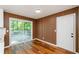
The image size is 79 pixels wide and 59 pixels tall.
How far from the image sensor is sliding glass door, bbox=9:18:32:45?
6.17m

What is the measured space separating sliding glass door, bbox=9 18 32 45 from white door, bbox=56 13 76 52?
9.16 ft

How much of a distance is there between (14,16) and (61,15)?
9.41ft

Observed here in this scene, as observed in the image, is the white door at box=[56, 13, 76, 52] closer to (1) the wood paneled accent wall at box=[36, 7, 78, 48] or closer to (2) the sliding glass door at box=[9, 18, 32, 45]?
(1) the wood paneled accent wall at box=[36, 7, 78, 48]

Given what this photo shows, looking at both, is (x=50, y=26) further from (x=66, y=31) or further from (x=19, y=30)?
(x=19, y=30)

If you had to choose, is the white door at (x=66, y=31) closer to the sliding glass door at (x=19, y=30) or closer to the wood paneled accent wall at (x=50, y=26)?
the wood paneled accent wall at (x=50, y=26)

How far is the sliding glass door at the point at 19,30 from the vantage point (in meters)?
6.17

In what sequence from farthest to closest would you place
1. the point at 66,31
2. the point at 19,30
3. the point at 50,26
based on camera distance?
1. the point at 19,30
2. the point at 50,26
3. the point at 66,31

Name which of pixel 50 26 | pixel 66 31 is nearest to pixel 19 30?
pixel 50 26

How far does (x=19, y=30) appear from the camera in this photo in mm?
7012

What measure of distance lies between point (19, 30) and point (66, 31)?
353 cm
